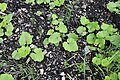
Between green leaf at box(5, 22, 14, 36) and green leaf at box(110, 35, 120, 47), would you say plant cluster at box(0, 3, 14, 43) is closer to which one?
green leaf at box(5, 22, 14, 36)

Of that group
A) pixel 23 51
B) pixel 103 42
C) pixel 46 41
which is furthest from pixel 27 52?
pixel 103 42

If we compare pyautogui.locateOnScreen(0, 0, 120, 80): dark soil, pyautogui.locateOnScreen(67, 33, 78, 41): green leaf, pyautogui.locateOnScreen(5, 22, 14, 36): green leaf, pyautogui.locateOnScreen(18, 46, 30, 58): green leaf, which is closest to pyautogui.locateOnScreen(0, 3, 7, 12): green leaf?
pyautogui.locateOnScreen(0, 0, 120, 80): dark soil

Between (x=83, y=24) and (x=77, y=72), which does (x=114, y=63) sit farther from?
(x=83, y=24)

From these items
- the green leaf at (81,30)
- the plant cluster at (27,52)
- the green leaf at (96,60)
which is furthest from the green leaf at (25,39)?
the green leaf at (96,60)

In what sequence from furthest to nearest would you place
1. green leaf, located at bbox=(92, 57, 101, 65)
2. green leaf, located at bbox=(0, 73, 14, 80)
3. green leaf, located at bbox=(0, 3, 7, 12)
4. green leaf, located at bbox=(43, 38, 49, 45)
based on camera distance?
green leaf, located at bbox=(0, 3, 7, 12) → green leaf, located at bbox=(43, 38, 49, 45) → green leaf, located at bbox=(92, 57, 101, 65) → green leaf, located at bbox=(0, 73, 14, 80)

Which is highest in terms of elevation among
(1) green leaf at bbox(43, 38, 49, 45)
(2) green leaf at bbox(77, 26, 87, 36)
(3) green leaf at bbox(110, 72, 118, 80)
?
(2) green leaf at bbox(77, 26, 87, 36)

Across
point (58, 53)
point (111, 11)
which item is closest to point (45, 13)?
point (58, 53)

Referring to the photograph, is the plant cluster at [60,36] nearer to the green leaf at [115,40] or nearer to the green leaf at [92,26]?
the green leaf at [92,26]
